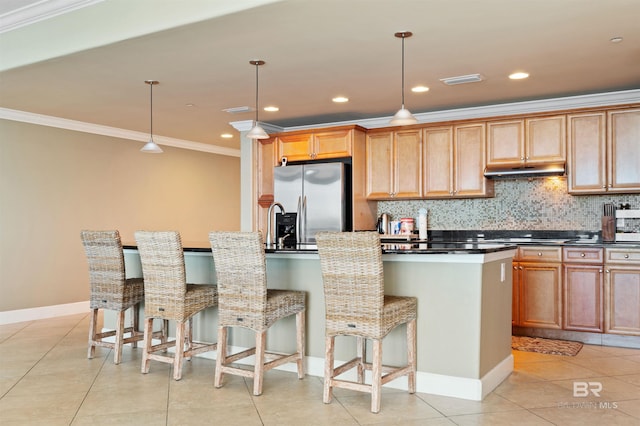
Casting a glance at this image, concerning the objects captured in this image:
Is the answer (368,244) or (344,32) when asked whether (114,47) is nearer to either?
(344,32)

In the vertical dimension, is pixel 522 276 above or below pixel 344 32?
below

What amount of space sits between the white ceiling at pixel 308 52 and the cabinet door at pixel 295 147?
62cm

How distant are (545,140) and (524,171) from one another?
365mm

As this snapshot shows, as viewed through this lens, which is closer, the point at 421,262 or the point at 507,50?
the point at 421,262

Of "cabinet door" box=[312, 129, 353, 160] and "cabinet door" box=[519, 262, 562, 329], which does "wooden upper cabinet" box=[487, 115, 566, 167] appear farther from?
"cabinet door" box=[312, 129, 353, 160]

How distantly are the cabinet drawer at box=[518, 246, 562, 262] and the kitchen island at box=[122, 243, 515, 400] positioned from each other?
1413mm

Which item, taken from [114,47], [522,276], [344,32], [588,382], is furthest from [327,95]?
[588,382]

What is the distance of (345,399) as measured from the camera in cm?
338

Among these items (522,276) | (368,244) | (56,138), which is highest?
(56,138)

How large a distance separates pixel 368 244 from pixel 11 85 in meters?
3.92

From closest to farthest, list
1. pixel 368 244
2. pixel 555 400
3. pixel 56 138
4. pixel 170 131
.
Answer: pixel 368 244 < pixel 555 400 < pixel 56 138 < pixel 170 131

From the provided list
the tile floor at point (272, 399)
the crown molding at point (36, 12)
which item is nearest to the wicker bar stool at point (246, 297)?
the tile floor at point (272, 399)

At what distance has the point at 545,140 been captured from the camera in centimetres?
556

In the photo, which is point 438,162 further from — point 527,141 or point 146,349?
point 146,349
